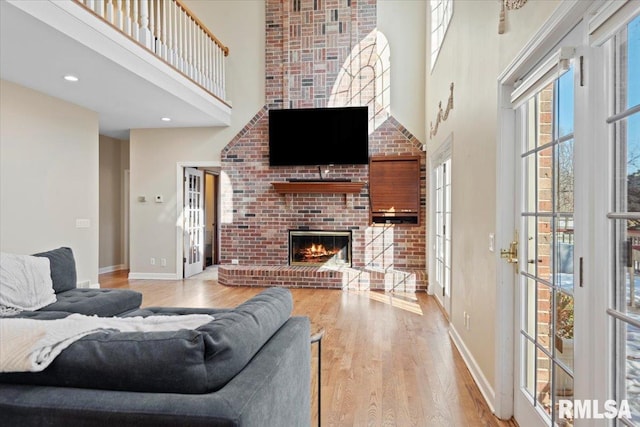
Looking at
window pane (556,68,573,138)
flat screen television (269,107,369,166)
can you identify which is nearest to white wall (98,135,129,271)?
flat screen television (269,107,369,166)

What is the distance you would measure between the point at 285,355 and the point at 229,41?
6382 millimetres

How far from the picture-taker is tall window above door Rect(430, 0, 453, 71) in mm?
4159

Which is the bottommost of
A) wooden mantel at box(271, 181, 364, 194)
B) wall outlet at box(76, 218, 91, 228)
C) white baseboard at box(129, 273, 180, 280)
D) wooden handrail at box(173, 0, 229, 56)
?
white baseboard at box(129, 273, 180, 280)

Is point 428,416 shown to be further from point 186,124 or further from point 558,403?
point 186,124

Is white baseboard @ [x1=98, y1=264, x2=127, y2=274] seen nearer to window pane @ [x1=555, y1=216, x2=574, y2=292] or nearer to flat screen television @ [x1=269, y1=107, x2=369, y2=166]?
flat screen television @ [x1=269, y1=107, x2=369, y2=166]

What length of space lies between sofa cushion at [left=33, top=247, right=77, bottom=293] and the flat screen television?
3452 millimetres

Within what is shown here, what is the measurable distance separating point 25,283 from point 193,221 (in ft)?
13.5

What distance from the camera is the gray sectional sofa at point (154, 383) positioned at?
2.94 feet

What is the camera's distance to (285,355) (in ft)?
4.19

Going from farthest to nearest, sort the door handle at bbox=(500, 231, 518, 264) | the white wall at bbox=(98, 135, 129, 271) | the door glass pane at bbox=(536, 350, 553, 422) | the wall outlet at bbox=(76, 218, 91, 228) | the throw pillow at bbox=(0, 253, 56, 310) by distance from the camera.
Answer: the white wall at bbox=(98, 135, 129, 271)
the wall outlet at bbox=(76, 218, 91, 228)
the throw pillow at bbox=(0, 253, 56, 310)
the door handle at bbox=(500, 231, 518, 264)
the door glass pane at bbox=(536, 350, 553, 422)

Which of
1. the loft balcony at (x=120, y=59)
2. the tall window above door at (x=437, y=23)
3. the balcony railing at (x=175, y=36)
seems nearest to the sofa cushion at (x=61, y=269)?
the loft balcony at (x=120, y=59)

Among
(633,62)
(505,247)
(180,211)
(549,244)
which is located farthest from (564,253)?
(180,211)

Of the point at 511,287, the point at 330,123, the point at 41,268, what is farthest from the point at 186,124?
the point at 511,287

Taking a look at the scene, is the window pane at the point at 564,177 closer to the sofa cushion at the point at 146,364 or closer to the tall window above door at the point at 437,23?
the sofa cushion at the point at 146,364
